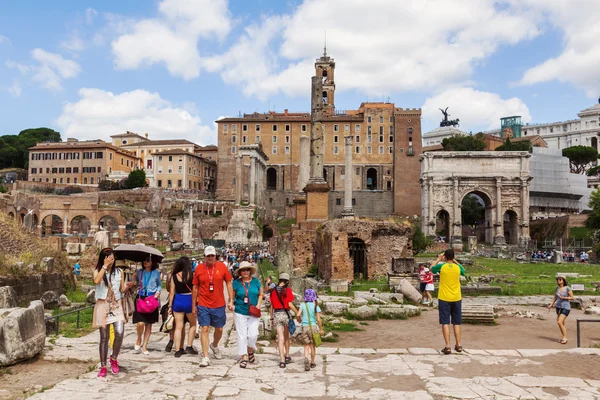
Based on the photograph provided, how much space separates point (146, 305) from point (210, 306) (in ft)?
3.09

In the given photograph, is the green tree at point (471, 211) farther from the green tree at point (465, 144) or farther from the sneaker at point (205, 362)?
the sneaker at point (205, 362)

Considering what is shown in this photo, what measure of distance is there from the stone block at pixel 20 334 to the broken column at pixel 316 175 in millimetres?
15070

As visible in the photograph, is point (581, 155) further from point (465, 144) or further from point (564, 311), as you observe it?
point (564, 311)

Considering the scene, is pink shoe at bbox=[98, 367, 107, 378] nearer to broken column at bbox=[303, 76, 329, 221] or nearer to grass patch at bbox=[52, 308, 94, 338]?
grass patch at bbox=[52, 308, 94, 338]

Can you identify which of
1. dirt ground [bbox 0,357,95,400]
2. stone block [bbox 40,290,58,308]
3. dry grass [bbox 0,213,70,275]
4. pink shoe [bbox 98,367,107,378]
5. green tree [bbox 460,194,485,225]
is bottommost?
dirt ground [bbox 0,357,95,400]

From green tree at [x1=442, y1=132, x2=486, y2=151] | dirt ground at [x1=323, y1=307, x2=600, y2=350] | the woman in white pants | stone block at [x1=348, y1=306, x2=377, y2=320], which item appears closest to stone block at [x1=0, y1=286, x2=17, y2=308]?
the woman in white pants

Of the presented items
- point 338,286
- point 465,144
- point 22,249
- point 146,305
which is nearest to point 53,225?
point 22,249

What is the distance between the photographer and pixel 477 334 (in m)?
10.1

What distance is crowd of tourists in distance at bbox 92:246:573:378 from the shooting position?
629 centimetres

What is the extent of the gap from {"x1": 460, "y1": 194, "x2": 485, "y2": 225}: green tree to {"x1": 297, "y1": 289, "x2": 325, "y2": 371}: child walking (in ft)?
225

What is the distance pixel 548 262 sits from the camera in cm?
3719

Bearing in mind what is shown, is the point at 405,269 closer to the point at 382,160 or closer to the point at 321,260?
the point at 321,260

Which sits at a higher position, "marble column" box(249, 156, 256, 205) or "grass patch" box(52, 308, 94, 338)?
"marble column" box(249, 156, 256, 205)

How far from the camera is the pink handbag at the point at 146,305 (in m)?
7.30
